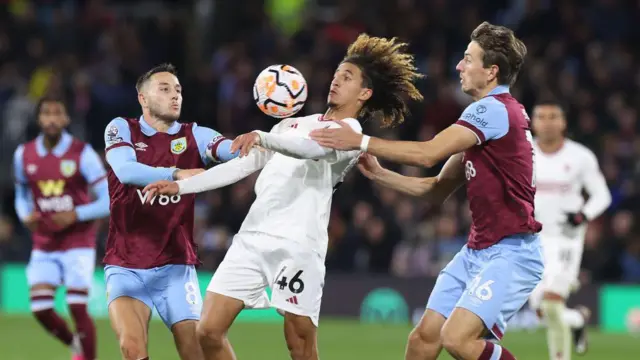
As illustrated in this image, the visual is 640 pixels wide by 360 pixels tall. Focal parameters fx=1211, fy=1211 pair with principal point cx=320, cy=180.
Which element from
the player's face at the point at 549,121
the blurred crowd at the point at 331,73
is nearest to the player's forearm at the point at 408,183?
the player's face at the point at 549,121

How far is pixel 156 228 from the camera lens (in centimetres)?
755

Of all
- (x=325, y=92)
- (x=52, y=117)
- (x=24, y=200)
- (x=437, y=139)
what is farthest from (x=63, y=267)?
(x=325, y=92)

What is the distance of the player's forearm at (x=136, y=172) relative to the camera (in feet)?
Answer: 23.5

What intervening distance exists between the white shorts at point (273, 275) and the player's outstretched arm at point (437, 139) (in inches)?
31.4

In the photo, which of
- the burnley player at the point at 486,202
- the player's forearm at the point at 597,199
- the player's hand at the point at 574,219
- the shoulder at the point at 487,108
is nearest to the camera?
the burnley player at the point at 486,202

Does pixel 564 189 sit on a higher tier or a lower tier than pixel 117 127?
lower

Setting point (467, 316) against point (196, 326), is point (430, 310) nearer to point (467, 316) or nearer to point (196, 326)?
point (467, 316)

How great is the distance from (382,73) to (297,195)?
0.97 metres

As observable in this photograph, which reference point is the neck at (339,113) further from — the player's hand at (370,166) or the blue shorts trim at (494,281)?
the blue shorts trim at (494,281)

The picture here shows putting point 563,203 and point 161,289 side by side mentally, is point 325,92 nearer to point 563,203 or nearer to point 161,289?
point 563,203

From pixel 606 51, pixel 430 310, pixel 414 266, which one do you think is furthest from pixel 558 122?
pixel 606 51

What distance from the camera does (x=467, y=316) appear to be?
6.91 metres

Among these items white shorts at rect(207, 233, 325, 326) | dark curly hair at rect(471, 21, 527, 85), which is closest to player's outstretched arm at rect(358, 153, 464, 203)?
dark curly hair at rect(471, 21, 527, 85)

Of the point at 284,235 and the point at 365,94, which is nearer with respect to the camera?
the point at 284,235
